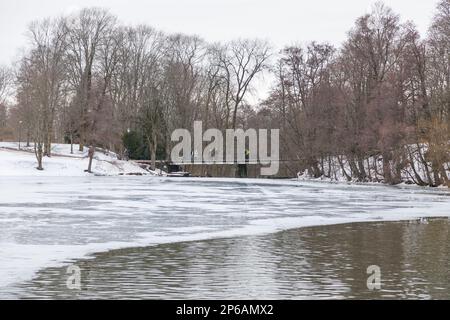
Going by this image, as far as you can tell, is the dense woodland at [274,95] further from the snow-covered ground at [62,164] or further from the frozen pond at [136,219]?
the frozen pond at [136,219]

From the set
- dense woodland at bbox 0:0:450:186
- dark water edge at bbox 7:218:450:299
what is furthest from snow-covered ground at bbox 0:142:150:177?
dark water edge at bbox 7:218:450:299

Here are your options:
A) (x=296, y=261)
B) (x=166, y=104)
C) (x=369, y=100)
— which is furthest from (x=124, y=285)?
(x=166, y=104)

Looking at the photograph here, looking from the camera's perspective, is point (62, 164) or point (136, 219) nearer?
point (136, 219)

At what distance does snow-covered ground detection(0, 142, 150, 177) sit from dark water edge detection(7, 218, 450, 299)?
48.1 m

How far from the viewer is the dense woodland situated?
53562 millimetres

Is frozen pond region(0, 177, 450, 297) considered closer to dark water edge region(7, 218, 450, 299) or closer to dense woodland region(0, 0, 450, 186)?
dark water edge region(7, 218, 450, 299)

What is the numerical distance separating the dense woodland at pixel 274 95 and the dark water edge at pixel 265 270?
34.6 meters

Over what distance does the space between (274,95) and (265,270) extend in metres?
61.9

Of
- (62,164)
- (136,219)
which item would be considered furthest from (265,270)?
(62,164)

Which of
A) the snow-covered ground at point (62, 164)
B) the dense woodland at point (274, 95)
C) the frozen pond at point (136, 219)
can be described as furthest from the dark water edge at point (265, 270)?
the snow-covered ground at point (62, 164)

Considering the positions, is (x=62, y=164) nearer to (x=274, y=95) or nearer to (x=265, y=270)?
(x=274, y=95)

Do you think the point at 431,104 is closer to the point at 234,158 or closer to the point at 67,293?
the point at 234,158

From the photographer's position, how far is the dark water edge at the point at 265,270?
998 centimetres

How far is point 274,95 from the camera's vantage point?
7312 cm
